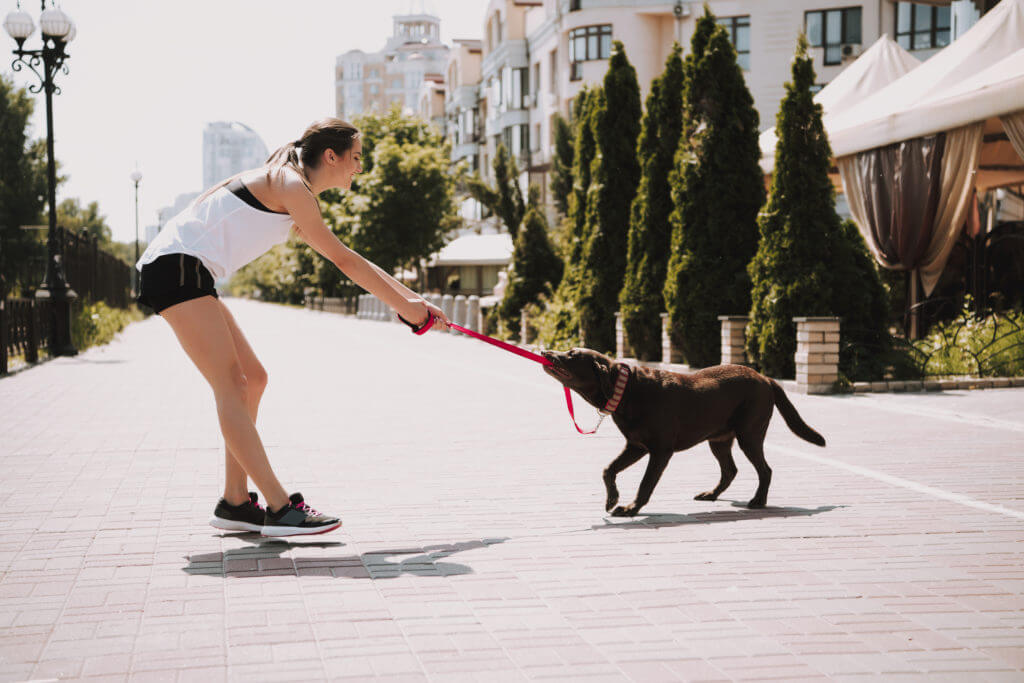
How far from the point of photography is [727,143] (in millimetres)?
15508

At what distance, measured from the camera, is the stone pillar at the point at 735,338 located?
14641 millimetres

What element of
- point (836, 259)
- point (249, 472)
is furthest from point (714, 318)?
point (249, 472)

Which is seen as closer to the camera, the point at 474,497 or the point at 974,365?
the point at 474,497

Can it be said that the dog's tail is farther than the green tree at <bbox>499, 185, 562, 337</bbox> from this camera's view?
No

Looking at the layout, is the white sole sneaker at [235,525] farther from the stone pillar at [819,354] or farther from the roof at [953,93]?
the roof at [953,93]

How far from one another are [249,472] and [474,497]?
1765mm

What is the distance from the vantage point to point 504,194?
119 ft

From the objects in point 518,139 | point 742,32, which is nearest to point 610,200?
point 742,32

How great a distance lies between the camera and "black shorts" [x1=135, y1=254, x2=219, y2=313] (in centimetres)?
488

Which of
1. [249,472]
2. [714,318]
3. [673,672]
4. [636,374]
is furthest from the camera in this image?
[714,318]

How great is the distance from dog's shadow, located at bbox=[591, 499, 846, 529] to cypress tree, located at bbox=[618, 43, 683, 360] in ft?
36.3

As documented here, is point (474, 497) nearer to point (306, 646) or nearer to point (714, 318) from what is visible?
point (306, 646)

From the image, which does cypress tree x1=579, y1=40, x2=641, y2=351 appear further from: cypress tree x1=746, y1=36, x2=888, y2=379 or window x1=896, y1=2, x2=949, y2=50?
window x1=896, y1=2, x2=949, y2=50

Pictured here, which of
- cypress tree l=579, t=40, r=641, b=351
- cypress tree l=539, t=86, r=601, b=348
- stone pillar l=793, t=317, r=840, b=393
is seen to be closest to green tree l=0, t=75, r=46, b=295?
cypress tree l=539, t=86, r=601, b=348
